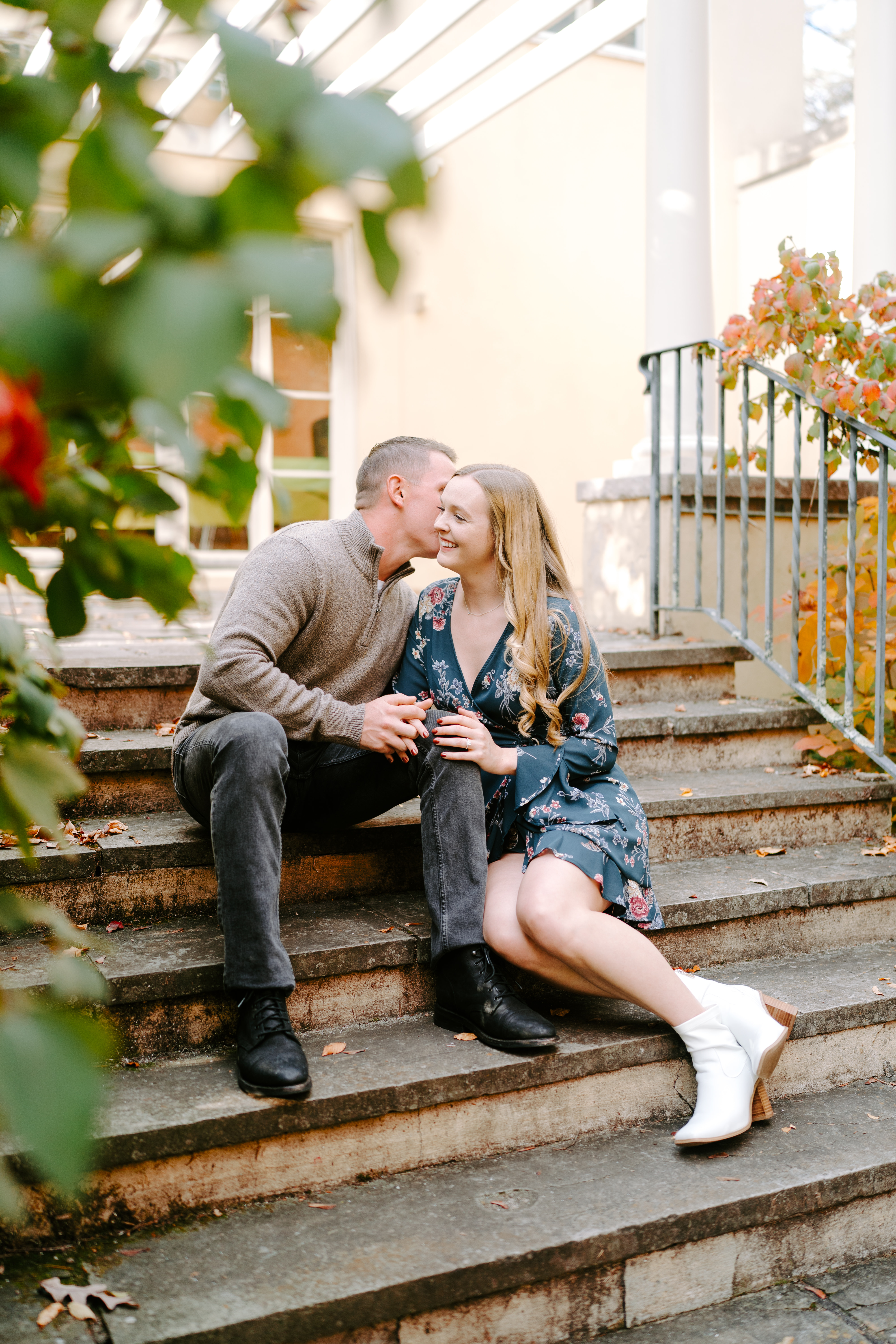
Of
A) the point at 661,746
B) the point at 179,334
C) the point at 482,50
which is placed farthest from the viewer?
the point at 482,50

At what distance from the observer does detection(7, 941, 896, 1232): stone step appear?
1.83m

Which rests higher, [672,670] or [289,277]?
[289,277]

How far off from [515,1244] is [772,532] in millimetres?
2541

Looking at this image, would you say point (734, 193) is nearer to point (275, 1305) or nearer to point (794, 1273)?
point (794, 1273)

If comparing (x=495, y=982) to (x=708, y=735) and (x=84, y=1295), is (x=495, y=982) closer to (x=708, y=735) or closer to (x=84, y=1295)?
(x=84, y=1295)

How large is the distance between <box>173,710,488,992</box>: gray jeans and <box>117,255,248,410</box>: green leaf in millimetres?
1684

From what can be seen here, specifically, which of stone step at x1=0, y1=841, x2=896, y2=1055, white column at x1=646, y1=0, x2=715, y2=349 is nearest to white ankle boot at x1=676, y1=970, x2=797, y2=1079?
stone step at x1=0, y1=841, x2=896, y2=1055

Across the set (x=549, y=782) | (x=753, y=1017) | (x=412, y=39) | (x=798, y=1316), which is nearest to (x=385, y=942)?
(x=549, y=782)

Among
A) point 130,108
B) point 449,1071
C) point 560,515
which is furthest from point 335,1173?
point 560,515

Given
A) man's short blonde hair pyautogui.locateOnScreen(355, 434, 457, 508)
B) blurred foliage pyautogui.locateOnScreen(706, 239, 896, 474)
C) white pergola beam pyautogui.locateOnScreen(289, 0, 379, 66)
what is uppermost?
white pergola beam pyautogui.locateOnScreen(289, 0, 379, 66)

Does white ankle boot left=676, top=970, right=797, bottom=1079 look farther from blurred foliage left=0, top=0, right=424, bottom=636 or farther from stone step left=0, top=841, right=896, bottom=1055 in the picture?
blurred foliage left=0, top=0, right=424, bottom=636

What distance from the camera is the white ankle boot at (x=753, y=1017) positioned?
2.20 metres

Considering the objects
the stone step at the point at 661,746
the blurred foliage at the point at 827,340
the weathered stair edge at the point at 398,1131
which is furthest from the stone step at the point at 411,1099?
the blurred foliage at the point at 827,340

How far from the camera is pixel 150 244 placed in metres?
0.42
